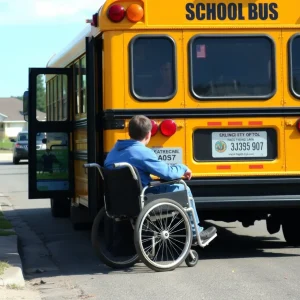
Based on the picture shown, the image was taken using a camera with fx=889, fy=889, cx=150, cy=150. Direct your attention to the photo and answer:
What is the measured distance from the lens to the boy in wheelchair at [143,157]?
8.32 metres

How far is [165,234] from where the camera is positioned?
8.38m

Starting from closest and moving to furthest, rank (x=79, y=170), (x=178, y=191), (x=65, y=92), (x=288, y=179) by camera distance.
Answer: (x=178, y=191) → (x=288, y=179) → (x=79, y=170) → (x=65, y=92)

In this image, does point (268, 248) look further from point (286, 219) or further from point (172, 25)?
point (172, 25)

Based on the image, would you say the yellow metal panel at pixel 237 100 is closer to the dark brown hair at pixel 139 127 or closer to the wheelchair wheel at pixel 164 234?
the dark brown hair at pixel 139 127

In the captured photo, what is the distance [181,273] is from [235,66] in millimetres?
2216

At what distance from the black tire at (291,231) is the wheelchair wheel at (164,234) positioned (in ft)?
6.82

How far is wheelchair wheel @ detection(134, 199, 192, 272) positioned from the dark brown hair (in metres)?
0.65

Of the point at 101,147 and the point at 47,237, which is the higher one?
the point at 101,147

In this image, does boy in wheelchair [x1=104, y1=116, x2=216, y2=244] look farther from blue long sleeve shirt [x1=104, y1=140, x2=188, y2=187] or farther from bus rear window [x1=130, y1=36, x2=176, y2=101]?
bus rear window [x1=130, y1=36, x2=176, y2=101]

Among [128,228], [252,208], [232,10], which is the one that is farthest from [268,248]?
[232,10]

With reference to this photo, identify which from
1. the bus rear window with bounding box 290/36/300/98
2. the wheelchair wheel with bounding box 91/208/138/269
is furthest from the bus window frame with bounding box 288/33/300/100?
the wheelchair wheel with bounding box 91/208/138/269

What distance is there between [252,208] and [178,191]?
98 cm

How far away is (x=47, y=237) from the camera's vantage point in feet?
39.3

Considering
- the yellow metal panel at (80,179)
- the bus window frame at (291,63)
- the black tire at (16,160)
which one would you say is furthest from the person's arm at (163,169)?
the black tire at (16,160)
